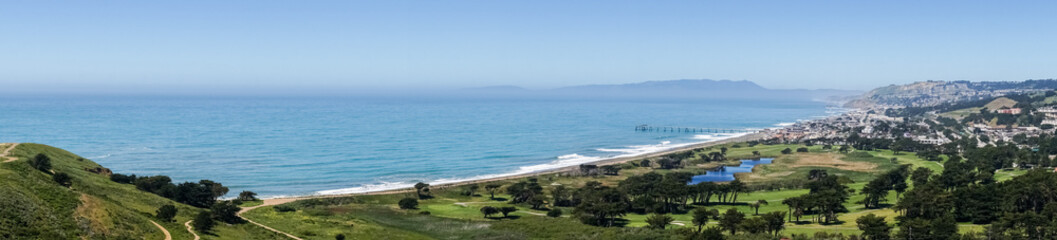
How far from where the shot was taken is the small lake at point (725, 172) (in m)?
98.7

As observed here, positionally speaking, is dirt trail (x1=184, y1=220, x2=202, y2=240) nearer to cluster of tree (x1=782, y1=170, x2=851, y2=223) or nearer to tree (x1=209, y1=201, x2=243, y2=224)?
tree (x1=209, y1=201, x2=243, y2=224)

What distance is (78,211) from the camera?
38.8m

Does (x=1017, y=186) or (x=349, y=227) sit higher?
(x=1017, y=186)

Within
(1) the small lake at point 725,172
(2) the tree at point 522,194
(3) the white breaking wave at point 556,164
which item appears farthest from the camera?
(1) the small lake at point 725,172

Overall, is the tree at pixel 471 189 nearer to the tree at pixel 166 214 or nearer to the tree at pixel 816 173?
the tree at pixel 166 214

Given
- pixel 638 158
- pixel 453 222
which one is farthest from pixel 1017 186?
pixel 638 158

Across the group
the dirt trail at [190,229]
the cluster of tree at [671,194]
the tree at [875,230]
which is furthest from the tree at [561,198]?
the dirt trail at [190,229]

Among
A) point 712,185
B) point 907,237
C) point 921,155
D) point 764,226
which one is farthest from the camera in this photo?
point 921,155

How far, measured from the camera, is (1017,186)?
2254 inches

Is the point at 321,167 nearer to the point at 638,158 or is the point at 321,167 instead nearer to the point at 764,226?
the point at 638,158

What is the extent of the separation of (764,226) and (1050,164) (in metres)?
63.0

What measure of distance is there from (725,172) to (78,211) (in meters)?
91.0

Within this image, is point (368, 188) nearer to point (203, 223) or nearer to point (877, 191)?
point (203, 223)

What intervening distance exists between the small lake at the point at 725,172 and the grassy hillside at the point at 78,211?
67.9 metres
